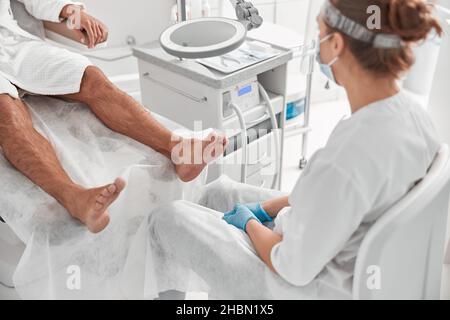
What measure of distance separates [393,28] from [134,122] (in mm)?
834

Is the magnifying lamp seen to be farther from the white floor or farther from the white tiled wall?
the white tiled wall

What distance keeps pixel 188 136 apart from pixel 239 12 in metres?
0.40

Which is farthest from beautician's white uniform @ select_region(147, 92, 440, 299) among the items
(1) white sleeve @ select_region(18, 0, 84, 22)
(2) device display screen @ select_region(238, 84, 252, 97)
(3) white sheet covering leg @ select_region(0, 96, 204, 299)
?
(1) white sleeve @ select_region(18, 0, 84, 22)

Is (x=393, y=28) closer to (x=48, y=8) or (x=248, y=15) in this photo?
(x=248, y=15)

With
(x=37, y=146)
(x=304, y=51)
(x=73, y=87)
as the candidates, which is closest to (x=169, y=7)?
(x=304, y=51)

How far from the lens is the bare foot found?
1.18m

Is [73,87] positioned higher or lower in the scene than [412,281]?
higher

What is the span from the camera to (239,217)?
129cm

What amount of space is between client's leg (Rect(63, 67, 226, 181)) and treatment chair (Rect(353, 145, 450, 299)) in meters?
0.57

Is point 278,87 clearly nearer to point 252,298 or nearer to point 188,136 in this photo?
point 188,136

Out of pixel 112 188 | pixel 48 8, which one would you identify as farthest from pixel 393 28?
pixel 48 8

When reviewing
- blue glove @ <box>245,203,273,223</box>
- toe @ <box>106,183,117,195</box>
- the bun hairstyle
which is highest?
the bun hairstyle

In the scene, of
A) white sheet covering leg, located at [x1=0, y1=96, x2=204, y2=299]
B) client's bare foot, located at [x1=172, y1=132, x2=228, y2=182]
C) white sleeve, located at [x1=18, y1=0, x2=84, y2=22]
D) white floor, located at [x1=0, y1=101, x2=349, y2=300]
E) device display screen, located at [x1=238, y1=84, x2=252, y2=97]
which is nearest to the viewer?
white sheet covering leg, located at [x1=0, y1=96, x2=204, y2=299]

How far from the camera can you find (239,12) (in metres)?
1.47
